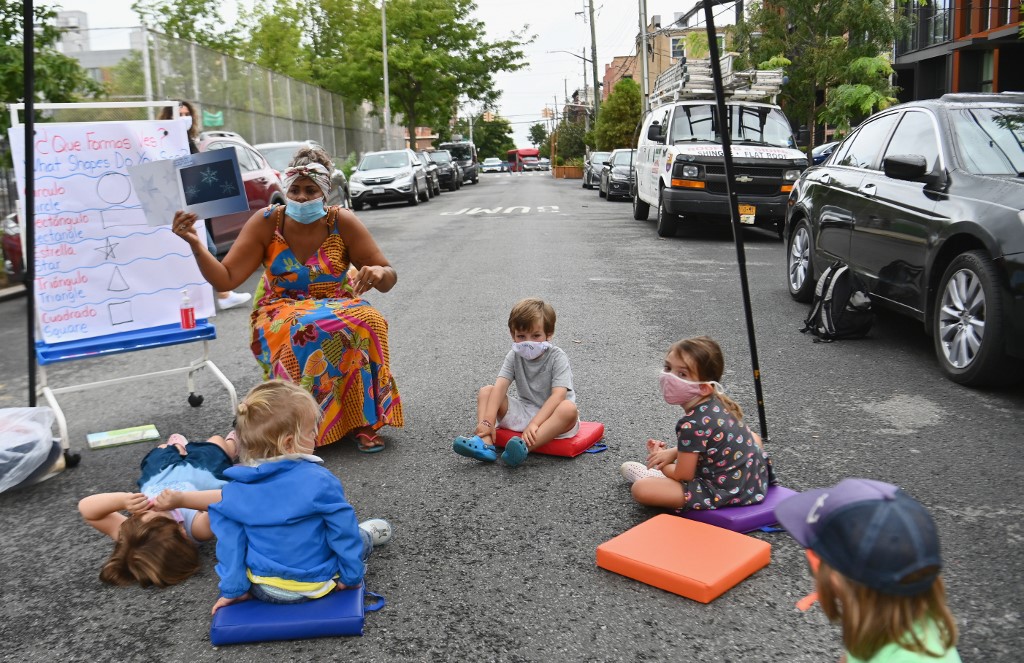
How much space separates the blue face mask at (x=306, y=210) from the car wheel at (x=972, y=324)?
156 inches

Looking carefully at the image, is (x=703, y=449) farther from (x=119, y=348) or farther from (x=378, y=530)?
(x=119, y=348)

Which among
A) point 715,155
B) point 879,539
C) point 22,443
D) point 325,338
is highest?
point 715,155

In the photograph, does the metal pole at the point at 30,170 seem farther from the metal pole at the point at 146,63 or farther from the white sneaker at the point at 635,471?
the metal pole at the point at 146,63

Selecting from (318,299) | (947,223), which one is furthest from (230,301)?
(947,223)

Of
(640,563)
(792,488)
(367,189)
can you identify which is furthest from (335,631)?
(367,189)

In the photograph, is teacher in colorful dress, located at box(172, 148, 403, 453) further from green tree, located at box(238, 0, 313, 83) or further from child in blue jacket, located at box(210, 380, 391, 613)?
green tree, located at box(238, 0, 313, 83)

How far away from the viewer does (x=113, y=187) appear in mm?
5656

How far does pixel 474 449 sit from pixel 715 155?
10.8m

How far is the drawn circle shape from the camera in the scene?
5.62 meters

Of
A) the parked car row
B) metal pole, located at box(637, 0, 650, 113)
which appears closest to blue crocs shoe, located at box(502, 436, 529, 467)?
the parked car row

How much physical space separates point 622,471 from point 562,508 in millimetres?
385

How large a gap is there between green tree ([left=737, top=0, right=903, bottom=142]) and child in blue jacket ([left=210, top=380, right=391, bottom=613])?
16.4 metres

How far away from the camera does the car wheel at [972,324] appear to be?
18.2 feet

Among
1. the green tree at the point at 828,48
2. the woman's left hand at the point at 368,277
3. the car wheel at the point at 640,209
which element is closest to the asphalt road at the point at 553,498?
the woman's left hand at the point at 368,277
